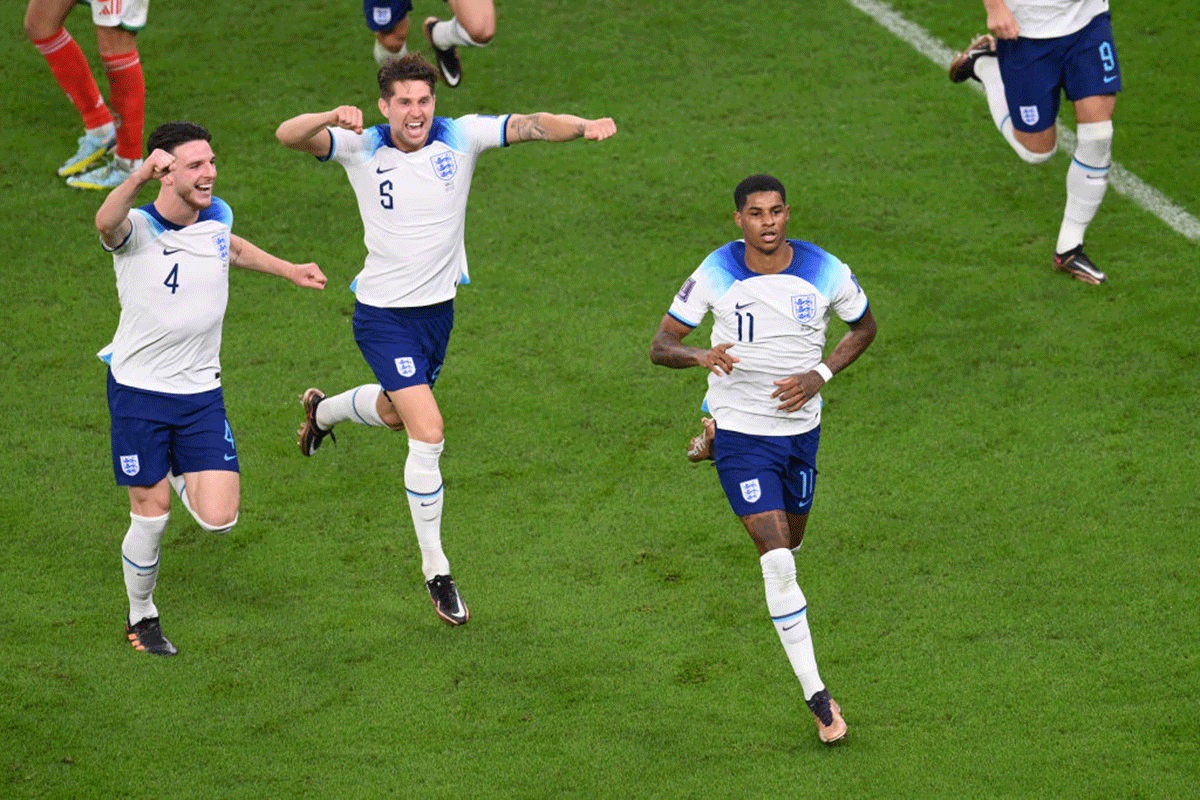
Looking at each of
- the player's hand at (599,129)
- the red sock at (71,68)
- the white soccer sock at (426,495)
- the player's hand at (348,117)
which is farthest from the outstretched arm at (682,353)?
the red sock at (71,68)

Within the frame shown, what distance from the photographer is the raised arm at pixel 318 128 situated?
262 inches

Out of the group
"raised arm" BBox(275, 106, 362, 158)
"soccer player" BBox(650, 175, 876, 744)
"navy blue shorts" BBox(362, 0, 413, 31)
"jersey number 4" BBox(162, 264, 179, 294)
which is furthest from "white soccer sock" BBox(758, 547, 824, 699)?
"navy blue shorts" BBox(362, 0, 413, 31)

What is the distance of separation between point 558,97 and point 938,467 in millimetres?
5230

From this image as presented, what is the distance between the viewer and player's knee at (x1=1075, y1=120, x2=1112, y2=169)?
31.4ft

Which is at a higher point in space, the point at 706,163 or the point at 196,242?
the point at 196,242

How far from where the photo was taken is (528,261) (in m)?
10.5

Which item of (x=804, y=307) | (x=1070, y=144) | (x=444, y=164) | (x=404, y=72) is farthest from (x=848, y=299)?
(x=1070, y=144)

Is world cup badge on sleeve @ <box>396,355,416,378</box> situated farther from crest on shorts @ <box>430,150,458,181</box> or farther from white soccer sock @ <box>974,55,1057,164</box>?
white soccer sock @ <box>974,55,1057,164</box>

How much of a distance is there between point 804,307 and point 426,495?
1988 millimetres

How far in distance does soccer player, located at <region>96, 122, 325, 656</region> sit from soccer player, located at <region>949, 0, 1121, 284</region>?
5009 millimetres

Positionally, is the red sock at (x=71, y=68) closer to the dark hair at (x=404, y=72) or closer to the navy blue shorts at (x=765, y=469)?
the dark hair at (x=404, y=72)

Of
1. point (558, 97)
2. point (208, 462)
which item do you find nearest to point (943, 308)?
point (558, 97)

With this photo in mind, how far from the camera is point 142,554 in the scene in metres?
6.83

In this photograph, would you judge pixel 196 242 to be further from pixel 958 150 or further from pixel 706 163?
pixel 958 150
